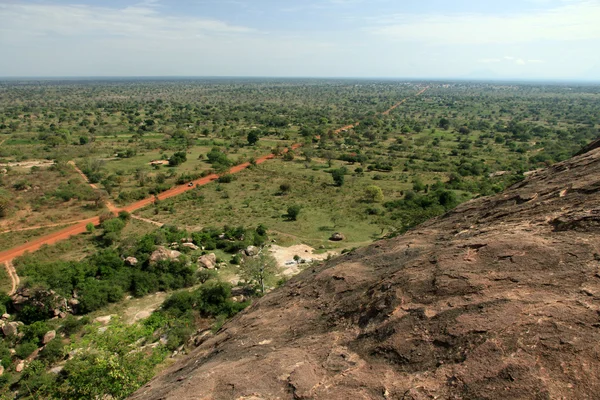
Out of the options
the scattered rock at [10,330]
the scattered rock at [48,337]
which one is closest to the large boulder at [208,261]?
the scattered rock at [48,337]

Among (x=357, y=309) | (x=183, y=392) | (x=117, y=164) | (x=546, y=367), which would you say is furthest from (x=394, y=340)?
(x=117, y=164)

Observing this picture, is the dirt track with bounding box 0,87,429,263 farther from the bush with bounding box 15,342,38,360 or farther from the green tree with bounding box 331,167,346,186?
the green tree with bounding box 331,167,346,186

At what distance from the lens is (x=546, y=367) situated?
5703mm

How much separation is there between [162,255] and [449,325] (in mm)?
28890

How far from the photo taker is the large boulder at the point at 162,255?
31209 millimetres

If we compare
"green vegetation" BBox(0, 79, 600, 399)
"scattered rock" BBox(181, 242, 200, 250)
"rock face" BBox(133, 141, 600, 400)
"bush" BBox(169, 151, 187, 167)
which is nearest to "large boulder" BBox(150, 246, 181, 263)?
"green vegetation" BBox(0, 79, 600, 399)

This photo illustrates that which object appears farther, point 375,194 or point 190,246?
point 375,194

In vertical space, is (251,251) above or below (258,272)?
below

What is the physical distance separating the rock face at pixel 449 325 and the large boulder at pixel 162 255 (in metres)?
21.7

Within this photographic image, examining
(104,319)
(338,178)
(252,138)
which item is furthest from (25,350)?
(252,138)

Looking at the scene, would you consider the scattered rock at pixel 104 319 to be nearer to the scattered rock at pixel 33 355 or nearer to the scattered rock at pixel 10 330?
the scattered rock at pixel 33 355

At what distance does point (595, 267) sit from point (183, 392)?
8891 mm

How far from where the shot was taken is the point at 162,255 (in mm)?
31609

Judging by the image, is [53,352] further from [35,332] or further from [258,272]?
[258,272]
